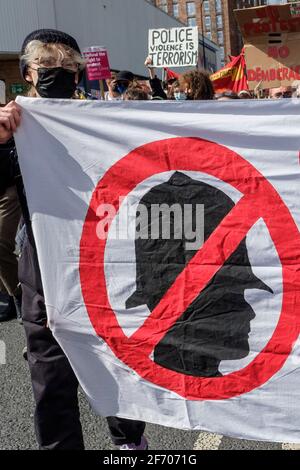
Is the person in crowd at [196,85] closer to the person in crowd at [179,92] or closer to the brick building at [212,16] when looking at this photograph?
the person in crowd at [179,92]

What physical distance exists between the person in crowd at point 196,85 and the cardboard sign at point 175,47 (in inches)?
161

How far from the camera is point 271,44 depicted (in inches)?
232

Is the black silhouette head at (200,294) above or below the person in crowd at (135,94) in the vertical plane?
below

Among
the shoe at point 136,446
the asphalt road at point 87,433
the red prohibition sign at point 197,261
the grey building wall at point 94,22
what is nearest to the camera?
the red prohibition sign at point 197,261

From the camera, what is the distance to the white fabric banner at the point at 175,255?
2.00 metres

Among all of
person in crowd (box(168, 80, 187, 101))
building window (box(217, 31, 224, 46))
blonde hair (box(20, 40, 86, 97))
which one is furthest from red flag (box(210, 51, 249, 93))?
building window (box(217, 31, 224, 46))

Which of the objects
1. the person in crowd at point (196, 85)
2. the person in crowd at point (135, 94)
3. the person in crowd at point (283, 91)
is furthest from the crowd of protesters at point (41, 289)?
the person in crowd at point (283, 91)

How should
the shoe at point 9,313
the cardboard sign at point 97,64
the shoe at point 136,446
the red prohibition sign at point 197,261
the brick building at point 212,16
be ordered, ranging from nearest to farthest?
the red prohibition sign at point 197,261, the shoe at point 136,446, the shoe at point 9,313, the cardboard sign at point 97,64, the brick building at point 212,16

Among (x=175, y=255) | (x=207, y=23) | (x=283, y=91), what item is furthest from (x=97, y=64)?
(x=207, y=23)

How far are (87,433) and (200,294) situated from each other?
3.78ft

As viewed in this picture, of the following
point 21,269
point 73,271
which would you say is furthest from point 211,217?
point 21,269

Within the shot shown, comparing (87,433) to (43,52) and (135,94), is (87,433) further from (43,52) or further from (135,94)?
(135,94)

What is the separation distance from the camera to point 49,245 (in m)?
2.20

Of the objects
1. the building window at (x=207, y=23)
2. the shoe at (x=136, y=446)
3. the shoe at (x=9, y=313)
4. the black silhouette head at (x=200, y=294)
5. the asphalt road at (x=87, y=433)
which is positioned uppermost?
the building window at (x=207, y=23)
